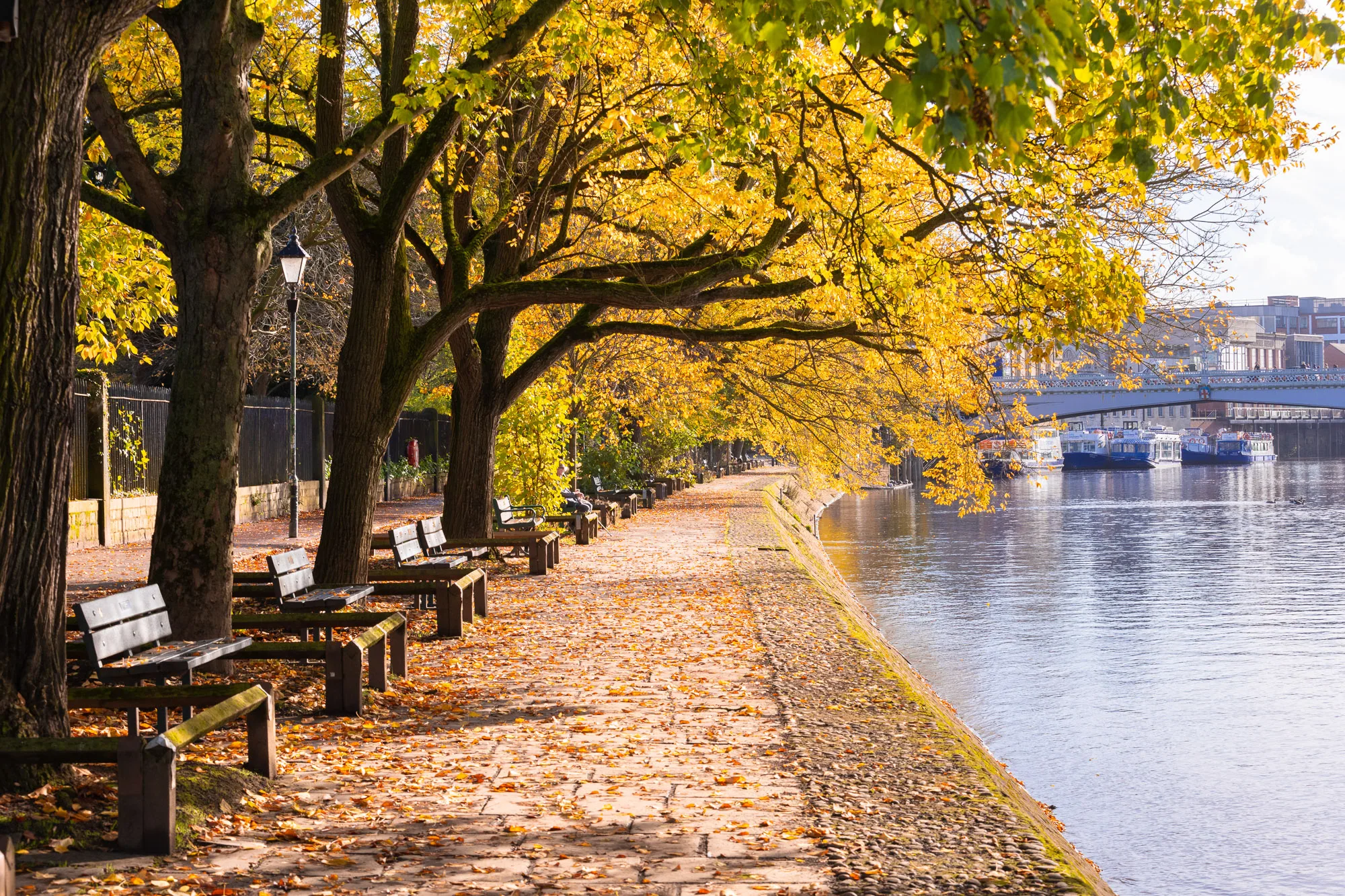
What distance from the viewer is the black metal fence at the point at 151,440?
21.0 m

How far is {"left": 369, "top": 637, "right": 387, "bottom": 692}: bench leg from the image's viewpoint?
9.30 meters

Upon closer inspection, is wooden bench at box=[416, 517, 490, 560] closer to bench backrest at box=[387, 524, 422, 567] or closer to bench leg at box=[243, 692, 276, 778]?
bench backrest at box=[387, 524, 422, 567]

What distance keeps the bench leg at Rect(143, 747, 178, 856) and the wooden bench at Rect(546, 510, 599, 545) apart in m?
18.1

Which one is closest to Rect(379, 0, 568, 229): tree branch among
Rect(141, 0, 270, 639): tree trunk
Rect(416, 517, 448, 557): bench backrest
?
Rect(141, 0, 270, 639): tree trunk

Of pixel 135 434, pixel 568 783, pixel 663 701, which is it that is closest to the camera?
pixel 568 783

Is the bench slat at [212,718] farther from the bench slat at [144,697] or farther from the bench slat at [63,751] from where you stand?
the bench slat at [63,751]

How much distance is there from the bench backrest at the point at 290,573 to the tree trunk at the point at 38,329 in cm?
385

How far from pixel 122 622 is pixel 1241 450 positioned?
133620 mm

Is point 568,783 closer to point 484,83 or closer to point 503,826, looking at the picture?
point 503,826

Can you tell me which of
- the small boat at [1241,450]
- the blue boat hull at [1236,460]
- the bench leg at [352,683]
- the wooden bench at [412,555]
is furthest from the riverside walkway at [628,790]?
the small boat at [1241,450]

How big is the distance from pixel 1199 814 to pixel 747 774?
6.35 meters

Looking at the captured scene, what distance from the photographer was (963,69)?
4293 mm

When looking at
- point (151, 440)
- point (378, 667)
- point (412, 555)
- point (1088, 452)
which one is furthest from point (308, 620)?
point (1088, 452)

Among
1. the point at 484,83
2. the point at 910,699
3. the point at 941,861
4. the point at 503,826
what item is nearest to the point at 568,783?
the point at 503,826
